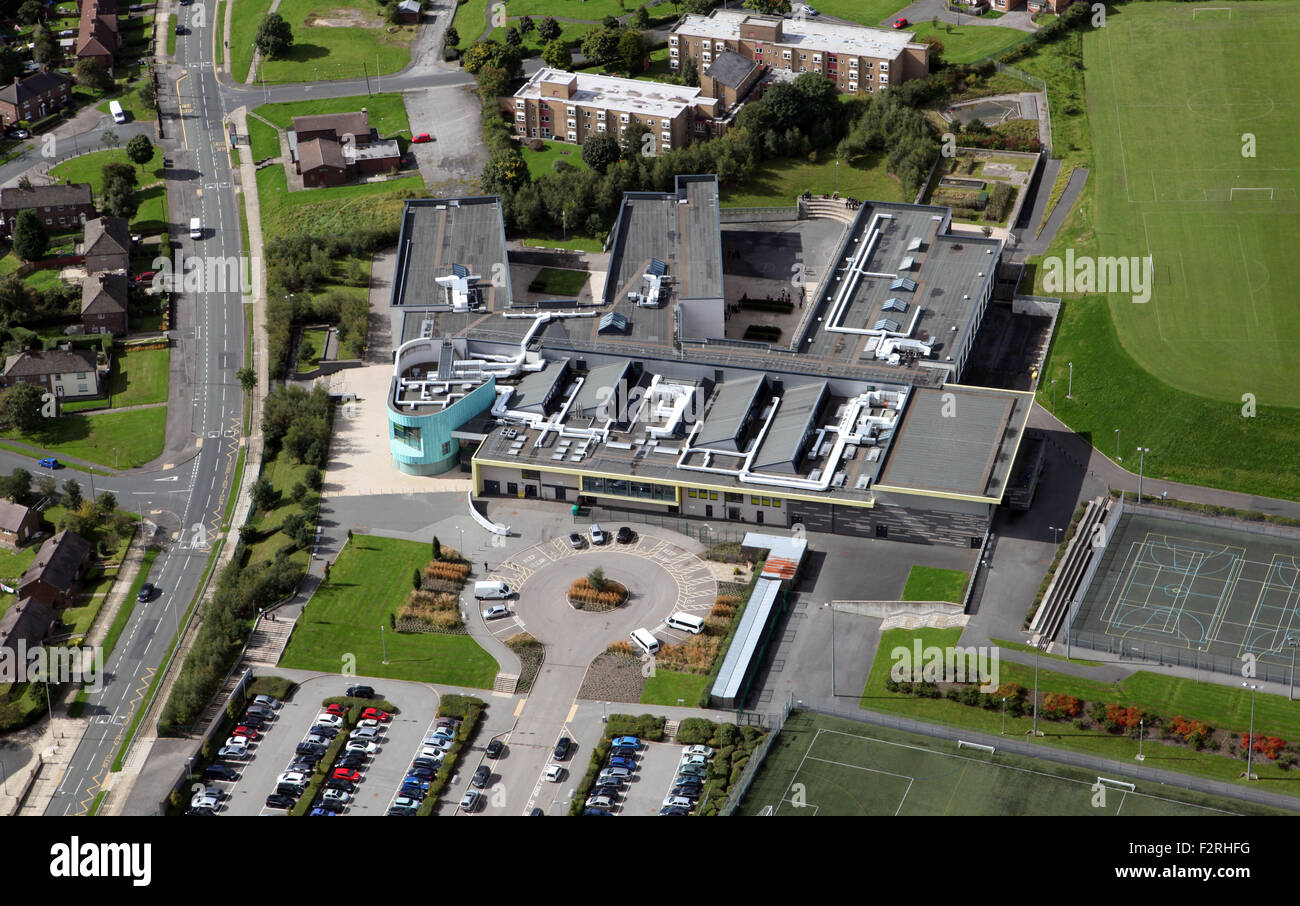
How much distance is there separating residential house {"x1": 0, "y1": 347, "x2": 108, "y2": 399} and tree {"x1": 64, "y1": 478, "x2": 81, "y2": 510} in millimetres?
20145

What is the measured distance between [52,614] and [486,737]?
42127mm

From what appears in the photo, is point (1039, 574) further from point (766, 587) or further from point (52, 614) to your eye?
point (52, 614)

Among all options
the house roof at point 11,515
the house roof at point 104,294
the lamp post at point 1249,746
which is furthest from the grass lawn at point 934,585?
the house roof at point 104,294

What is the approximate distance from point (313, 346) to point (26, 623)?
2048 inches

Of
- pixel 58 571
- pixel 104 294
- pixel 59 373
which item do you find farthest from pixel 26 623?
pixel 104 294

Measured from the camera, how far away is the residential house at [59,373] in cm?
17400

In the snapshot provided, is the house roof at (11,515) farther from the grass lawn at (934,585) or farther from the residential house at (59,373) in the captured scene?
the grass lawn at (934,585)

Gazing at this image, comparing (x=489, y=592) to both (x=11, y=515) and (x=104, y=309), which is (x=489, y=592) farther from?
(x=104, y=309)

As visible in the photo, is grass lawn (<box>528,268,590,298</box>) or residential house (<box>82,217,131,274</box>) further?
residential house (<box>82,217,131,274</box>)

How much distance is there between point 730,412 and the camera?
157125 mm

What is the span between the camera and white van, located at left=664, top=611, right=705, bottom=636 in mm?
137625

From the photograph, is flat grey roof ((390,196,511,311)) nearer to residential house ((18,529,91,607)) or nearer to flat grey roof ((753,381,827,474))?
flat grey roof ((753,381,827,474))

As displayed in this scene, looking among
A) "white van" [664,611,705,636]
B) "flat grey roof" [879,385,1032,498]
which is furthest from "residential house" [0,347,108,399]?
"flat grey roof" [879,385,1032,498]

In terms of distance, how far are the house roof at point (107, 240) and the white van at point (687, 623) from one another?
94.0m
